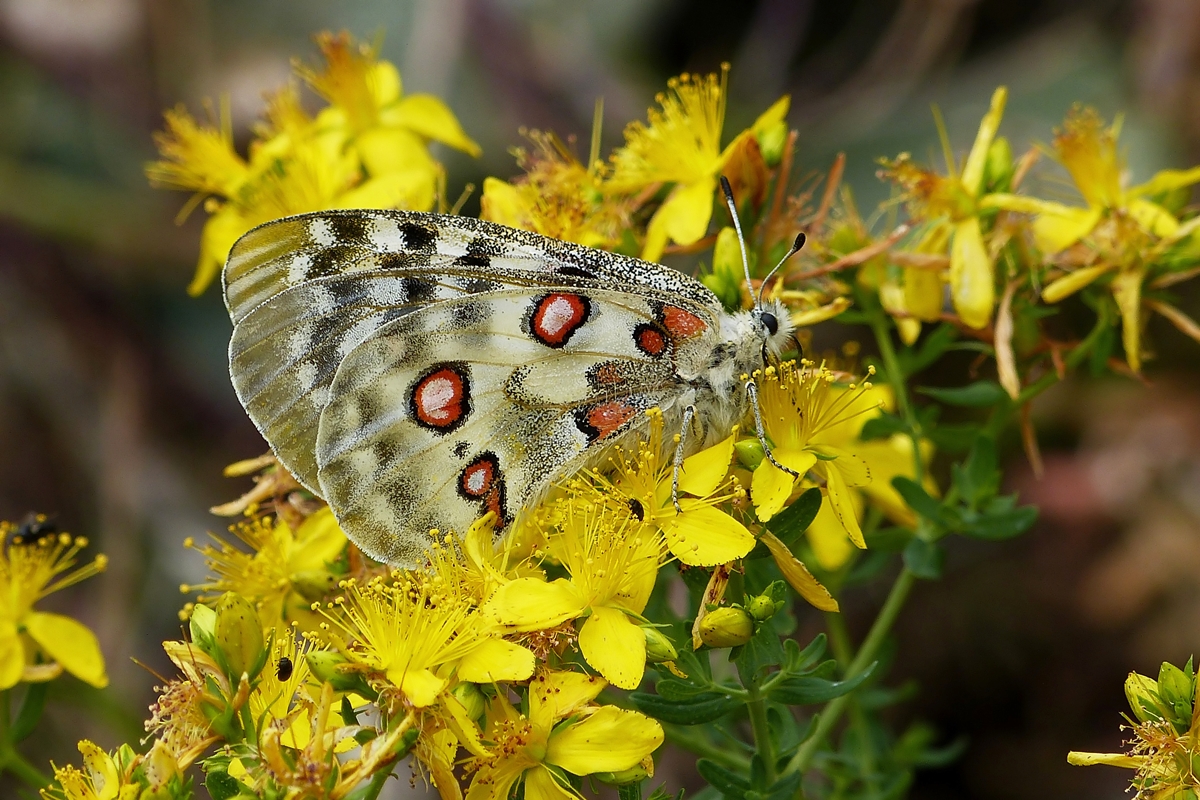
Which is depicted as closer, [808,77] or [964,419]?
[964,419]

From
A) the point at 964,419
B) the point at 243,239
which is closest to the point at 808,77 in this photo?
the point at 964,419

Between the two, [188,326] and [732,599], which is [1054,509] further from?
[188,326]

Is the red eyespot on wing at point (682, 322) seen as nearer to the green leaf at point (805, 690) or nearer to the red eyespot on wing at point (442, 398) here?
the red eyespot on wing at point (442, 398)

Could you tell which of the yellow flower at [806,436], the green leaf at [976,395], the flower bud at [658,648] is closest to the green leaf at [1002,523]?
the green leaf at [976,395]

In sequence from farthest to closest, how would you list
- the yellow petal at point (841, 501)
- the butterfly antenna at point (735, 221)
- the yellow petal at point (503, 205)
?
the yellow petal at point (503, 205) < the butterfly antenna at point (735, 221) < the yellow petal at point (841, 501)

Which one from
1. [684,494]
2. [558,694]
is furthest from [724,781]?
[684,494]

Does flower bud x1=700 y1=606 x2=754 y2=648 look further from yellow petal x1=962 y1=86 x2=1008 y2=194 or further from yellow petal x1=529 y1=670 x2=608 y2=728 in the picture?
yellow petal x1=962 y1=86 x2=1008 y2=194
